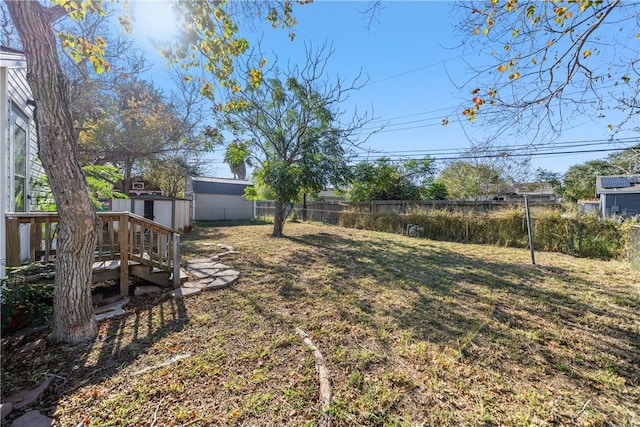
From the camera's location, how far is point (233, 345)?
2486 mm

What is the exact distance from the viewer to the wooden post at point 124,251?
11.2 feet

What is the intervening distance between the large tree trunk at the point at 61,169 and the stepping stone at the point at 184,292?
1148 mm

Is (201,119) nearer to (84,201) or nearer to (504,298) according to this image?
(84,201)

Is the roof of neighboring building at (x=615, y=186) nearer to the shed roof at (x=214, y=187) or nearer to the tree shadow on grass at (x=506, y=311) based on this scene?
the tree shadow on grass at (x=506, y=311)

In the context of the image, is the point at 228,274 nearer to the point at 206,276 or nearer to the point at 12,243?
the point at 206,276

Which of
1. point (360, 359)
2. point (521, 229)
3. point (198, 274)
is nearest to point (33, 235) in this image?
point (198, 274)

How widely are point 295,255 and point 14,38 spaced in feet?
21.1

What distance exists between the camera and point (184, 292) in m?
3.74

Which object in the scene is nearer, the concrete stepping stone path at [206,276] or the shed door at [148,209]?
the concrete stepping stone path at [206,276]

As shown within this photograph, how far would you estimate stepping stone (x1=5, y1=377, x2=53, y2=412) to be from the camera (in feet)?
5.60

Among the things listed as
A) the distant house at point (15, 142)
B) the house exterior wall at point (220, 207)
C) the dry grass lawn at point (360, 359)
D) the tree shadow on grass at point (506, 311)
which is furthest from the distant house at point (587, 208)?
the house exterior wall at point (220, 207)

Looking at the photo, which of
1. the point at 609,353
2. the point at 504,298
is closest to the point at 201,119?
the point at 504,298

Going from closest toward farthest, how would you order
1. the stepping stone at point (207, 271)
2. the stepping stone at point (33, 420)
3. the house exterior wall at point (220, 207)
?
the stepping stone at point (33, 420)
the stepping stone at point (207, 271)
the house exterior wall at point (220, 207)

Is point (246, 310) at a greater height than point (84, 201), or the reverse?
point (84, 201)
